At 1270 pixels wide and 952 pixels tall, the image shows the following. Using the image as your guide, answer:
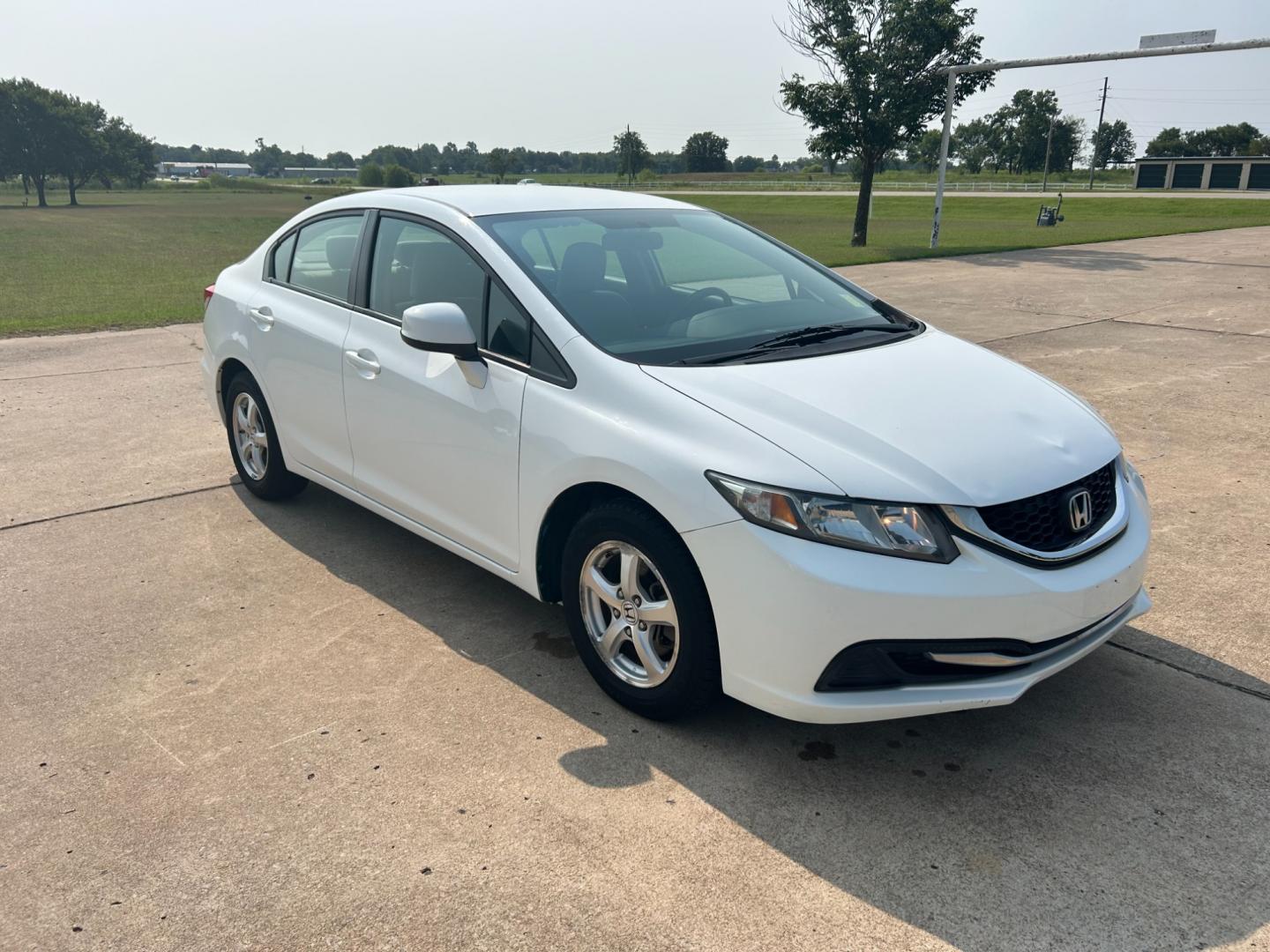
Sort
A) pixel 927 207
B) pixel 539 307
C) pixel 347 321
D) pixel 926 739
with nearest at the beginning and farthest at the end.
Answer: pixel 926 739
pixel 539 307
pixel 347 321
pixel 927 207

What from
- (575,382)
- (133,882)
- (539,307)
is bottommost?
(133,882)

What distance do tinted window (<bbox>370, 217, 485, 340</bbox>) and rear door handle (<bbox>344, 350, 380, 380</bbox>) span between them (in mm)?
198

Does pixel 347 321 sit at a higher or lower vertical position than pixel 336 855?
higher

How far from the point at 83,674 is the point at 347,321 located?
5.62ft

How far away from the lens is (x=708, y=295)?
12.9ft

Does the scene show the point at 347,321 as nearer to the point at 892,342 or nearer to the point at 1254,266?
the point at 892,342

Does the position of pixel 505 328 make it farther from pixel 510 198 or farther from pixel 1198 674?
pixel 1198 674

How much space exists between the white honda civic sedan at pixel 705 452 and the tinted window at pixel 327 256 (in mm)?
23

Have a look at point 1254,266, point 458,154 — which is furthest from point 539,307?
point 458,154

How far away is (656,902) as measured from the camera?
248 centimetres

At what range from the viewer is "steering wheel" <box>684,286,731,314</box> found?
12.5ft

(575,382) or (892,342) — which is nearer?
(575,382)

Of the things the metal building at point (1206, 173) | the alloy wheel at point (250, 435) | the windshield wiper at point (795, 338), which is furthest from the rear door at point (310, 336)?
the metal building at point (1206, 173)

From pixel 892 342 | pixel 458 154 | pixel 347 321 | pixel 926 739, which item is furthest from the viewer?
pixel 458 154
